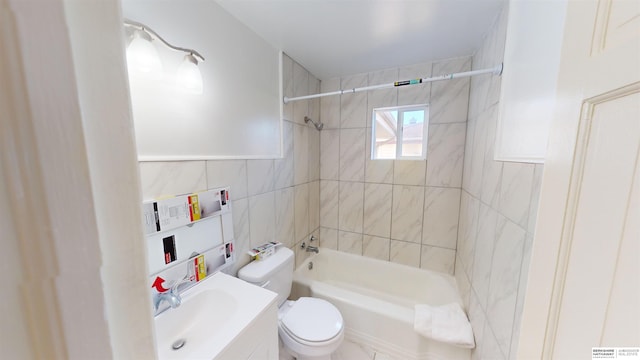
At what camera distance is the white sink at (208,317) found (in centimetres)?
84

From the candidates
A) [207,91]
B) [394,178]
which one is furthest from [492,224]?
[207,91]

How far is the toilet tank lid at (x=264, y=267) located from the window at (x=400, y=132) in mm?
1244

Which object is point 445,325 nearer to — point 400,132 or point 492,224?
point 492,224

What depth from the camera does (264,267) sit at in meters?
1.40

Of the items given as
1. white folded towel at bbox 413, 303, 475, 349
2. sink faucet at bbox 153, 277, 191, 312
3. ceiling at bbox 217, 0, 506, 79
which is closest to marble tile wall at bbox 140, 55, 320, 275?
ceiling at bbox 217, 0, 506, 79

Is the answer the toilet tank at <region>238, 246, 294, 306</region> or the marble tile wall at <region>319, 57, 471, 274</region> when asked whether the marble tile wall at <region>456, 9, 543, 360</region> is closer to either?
the marble tile wall at <region>319, 57, 471, 274</region>

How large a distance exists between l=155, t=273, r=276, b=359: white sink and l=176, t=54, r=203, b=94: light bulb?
975mm

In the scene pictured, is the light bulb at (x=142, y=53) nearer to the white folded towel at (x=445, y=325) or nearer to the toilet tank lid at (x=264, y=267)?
the toilet tank lid at (x=264, y=267)

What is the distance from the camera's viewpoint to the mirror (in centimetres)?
92

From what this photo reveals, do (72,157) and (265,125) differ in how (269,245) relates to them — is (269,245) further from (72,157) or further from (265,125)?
(72,157)

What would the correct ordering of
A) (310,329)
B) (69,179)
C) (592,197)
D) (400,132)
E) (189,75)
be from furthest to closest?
1. (400,132)
2. (310,329)
3. (189,75)
4. (592,197)
5. (69,179)

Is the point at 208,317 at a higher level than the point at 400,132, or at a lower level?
lower

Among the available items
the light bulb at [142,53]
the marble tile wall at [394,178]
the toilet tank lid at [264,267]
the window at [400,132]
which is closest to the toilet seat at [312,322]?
the toilet tank lid at [264,267]

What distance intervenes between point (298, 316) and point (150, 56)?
1.57m
